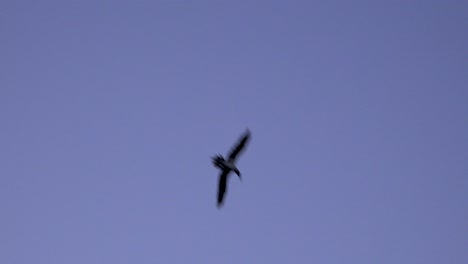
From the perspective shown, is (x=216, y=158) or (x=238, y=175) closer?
(x=216, y=158)

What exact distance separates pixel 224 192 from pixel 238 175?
1552mm

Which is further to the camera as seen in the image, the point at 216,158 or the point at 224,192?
the point at 224,192

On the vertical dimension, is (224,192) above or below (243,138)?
below

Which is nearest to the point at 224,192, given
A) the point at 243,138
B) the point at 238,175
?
the point at 238,175

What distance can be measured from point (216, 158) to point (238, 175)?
3.10 m

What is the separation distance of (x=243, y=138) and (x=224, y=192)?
4294mm

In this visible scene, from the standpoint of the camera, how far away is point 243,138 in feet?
113

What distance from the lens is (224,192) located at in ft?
118

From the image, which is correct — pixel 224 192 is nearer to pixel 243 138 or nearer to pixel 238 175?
pixel 238 175

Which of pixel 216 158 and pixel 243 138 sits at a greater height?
pixel 243 138

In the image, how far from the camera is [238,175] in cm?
3594
